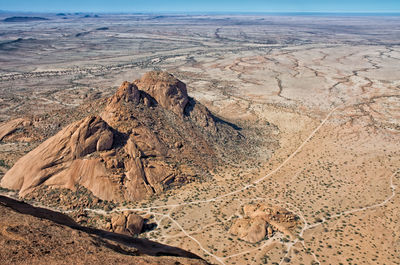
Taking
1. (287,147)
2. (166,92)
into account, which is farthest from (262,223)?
(166,92)

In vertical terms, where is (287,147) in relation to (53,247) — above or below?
below

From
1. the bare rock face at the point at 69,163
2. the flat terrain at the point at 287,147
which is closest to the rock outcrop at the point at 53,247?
the flat terrain at the point at 287,147

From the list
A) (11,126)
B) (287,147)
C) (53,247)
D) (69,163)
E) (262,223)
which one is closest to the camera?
(53,247)

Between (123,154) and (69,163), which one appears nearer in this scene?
(69,163)

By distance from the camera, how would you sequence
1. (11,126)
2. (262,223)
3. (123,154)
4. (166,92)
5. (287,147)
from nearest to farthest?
(262,223)
(123,154)
(166,92)
(11,126)
(287,147)

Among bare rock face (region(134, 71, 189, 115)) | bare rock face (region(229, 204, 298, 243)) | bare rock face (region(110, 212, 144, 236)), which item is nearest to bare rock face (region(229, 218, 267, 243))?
bare rock face (region(229, 204, 298, 243))

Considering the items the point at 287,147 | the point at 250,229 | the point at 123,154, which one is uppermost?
the point at 123,154

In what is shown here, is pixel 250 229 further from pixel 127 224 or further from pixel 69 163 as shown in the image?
pixel 69 163

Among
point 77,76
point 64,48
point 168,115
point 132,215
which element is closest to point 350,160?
point 168,115
